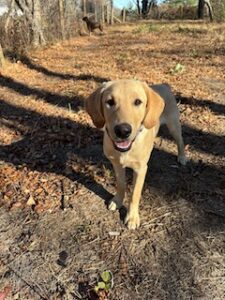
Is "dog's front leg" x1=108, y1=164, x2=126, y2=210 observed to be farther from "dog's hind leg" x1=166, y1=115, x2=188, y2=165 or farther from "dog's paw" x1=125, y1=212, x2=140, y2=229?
"dog's hind leg" x1=166, y1=115, x2=188, y2=165

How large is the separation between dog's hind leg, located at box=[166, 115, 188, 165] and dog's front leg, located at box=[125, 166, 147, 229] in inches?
35.5

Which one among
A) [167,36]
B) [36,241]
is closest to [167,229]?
[36,241]

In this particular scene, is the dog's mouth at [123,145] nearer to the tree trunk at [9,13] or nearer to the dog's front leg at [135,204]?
the dog's front leg at [135,204]

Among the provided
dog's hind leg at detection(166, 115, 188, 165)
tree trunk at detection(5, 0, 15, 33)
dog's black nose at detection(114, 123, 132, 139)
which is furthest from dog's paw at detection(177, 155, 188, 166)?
tree trunk at detection(5, 0, 15, 33)

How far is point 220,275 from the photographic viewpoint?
9.89ft

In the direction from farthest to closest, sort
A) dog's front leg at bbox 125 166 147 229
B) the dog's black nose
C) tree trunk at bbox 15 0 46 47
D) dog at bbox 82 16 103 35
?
dog at bbox 82 16 103 35 → tree trunk at bbox 15 0 46 47 → dog's front leg at bbox 125 166 147 229 → the dog's black nose

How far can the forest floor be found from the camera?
9.97 ft

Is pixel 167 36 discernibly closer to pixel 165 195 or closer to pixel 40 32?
pixel 40 32

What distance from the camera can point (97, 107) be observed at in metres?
3.04

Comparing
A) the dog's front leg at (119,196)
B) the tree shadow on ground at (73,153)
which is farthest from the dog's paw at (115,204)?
the tree shadow on ground at (73,153)

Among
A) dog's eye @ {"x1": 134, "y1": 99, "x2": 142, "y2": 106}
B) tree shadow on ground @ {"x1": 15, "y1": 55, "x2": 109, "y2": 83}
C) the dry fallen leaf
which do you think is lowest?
the dry fallen leaf

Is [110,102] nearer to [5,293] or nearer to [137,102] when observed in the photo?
[137,102]

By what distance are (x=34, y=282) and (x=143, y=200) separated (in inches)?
52.3

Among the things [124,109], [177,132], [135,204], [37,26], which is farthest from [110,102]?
[37,26]
